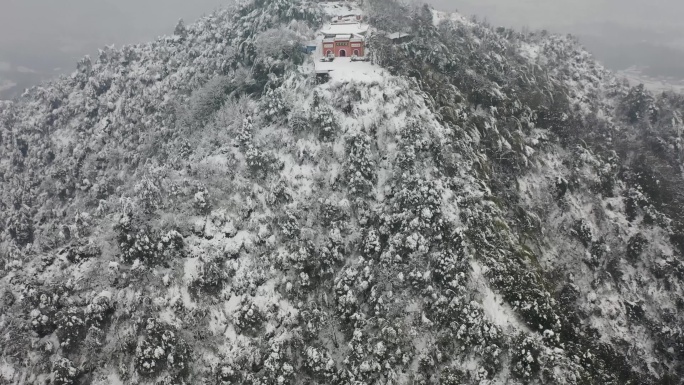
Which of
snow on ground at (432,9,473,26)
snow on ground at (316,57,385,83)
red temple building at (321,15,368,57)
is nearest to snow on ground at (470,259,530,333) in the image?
snow on ground at (316,57,385,83)

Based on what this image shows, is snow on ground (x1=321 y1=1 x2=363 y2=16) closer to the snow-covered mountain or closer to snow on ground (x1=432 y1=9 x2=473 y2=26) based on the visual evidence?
the snow-covered mountain

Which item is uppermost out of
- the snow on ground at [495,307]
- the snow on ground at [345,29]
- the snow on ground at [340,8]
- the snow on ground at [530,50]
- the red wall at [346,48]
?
the snow on ground at [340,8]

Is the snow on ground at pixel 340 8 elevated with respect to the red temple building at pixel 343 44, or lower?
elevated

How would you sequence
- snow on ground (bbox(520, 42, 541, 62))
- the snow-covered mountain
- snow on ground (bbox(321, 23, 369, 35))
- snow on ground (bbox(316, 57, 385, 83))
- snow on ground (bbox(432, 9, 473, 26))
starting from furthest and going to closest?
snow on ground (bbox(520, 42, 541, 62)) < snow on ground (bbox(432, 9, 473, 26)) < snow on ground (bbox(321, 23, 369, 35)) < snow on ground (bbox(316, 57, 385, 83)) < the snow-covered mountain

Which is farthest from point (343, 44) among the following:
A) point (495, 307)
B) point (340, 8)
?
point (495, 307)

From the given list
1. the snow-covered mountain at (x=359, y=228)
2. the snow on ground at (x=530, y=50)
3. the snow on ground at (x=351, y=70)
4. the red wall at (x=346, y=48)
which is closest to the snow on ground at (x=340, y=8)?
the snow-covered mountain at (x=359, y=228)

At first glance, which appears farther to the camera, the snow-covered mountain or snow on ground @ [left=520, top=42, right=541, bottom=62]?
snow on ground @ [left=520, top=42, right=541, bottom=62]

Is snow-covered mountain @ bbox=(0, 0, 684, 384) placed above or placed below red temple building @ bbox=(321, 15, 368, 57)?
below

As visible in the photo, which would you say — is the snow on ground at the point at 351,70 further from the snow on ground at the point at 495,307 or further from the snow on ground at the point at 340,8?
the snow on ground at the point at 495,307

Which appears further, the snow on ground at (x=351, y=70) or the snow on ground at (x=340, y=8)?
the snow on ground at (x=340, y=8)

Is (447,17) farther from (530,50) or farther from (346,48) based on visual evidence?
(346,48)
